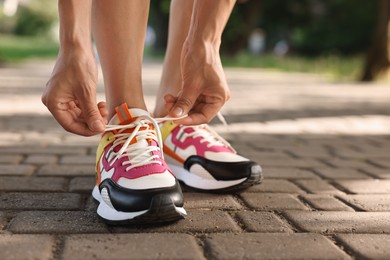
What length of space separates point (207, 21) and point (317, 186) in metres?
0.80

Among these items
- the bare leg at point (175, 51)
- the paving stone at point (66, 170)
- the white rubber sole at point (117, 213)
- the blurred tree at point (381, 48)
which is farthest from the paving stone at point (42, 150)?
the blurred tree at point (381, 48)

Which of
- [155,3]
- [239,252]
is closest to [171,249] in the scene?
[239,252]

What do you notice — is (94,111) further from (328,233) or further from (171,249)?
(328,233)

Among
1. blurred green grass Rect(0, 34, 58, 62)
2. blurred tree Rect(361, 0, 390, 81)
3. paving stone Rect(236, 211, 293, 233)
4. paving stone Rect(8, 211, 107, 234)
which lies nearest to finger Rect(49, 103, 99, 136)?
paving stone Rect(8, 211, 107, 234)

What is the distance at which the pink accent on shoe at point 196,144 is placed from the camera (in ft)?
6.67

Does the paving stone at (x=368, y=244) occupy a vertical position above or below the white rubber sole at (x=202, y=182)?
above

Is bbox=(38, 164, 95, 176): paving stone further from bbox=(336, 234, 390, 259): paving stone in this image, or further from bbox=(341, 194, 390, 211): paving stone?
bbox=(336, 234, 390, 259): paving stone

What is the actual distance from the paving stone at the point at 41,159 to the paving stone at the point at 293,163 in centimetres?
97

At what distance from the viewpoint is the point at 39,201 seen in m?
1.82

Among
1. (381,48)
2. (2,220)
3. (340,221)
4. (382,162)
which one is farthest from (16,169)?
(381,48)

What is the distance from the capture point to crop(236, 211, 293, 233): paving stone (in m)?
1.58

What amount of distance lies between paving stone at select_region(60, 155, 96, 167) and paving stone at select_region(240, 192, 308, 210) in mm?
852

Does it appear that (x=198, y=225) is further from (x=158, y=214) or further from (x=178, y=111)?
(x=178, y=111)

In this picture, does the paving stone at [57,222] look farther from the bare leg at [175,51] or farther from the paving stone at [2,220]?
the bare leg at [175,51]
